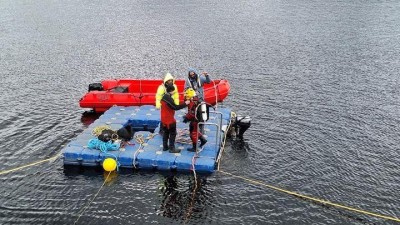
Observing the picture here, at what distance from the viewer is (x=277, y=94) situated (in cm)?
2453

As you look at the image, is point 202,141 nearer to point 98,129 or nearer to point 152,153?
point 152,153

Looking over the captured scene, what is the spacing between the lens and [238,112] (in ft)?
72.1

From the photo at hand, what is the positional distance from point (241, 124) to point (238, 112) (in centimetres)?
421

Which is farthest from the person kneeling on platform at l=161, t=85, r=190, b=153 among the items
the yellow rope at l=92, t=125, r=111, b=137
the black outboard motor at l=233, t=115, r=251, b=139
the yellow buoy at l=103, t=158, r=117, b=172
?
the black outboard motor at l=233, t=115, r=251, b=139

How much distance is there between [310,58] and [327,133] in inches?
600

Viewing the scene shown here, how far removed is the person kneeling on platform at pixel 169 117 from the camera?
14023 millimetres

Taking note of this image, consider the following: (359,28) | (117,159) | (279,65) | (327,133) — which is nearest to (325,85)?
(279,65)

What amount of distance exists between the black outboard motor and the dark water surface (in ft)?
1.41

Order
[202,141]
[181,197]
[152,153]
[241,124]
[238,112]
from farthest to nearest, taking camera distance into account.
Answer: [238,112] → [241,124] → [202,141] → [152,153] → [181,197]

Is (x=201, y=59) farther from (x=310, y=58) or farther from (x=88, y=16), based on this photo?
Result: (x=88, y=16)

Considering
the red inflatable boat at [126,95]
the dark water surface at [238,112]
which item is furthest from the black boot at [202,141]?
the red inflatable boat at [126,95]

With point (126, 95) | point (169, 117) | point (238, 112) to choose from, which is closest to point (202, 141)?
point (169, 117)

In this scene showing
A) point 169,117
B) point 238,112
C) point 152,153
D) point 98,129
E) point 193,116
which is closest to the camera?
point 169,117

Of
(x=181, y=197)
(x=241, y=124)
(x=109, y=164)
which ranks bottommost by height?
(x=181, y=197)
